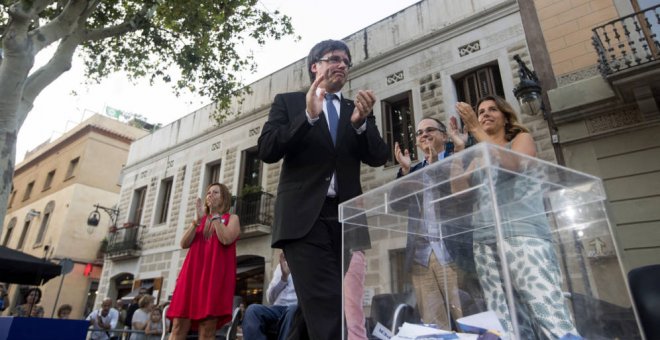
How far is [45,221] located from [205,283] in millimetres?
22472

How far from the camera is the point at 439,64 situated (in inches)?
332

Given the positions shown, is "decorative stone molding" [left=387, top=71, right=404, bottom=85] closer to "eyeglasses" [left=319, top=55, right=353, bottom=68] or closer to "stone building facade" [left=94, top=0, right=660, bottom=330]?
"stone building facade" [left=94, top=0, right=660, bottom=330]

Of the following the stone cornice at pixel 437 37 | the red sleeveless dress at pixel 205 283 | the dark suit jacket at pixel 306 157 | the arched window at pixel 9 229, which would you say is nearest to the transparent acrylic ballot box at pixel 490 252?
the dark suit jacket at pixel 306 157

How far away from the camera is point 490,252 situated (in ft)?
3.73

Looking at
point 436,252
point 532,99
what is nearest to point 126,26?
point 532,99

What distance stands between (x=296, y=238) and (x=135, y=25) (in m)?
9.06

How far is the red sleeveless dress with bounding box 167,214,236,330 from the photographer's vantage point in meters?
2.65

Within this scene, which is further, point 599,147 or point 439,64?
point 439,64

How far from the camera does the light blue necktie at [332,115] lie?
1.94 metres

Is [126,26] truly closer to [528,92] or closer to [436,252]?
[528,92]

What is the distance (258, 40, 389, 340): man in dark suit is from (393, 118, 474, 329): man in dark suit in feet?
0.76

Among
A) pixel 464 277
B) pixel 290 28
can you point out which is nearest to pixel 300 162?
pixel 464 277

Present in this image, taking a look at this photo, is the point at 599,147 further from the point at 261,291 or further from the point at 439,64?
the point at 261,291

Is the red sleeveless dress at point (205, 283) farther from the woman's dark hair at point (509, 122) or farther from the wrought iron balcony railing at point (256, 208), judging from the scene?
the wrought iron balcony railing at point (256, 208)
